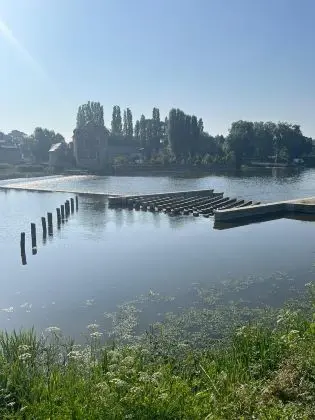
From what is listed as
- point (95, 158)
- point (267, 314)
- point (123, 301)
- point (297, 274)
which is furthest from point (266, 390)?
point (95, 158)

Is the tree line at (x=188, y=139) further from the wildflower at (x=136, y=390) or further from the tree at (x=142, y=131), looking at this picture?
the wildflower at (x=136, y=390)

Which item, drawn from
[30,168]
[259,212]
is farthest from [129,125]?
[259,212]

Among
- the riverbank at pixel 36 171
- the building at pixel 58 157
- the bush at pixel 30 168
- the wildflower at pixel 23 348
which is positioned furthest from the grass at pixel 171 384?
the building at pixel 58 157

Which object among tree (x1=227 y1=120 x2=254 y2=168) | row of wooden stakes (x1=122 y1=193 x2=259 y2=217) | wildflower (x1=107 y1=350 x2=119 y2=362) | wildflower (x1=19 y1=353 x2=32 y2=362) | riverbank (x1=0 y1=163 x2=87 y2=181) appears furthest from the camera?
→ tree (x1=227 y1=120 x2=254 y2=168)

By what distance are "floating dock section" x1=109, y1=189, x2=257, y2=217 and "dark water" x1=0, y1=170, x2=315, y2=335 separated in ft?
11.1

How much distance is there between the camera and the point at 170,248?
23062mm

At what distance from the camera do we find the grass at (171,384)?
568 centimetres

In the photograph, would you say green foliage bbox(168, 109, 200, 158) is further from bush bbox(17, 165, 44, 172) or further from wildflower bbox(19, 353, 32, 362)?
wildflower bbox(19, 353, 32, 362)

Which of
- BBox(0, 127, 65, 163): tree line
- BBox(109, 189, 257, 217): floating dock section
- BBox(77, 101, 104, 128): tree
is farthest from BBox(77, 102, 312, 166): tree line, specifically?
BBox(109, 189, 257, 217): floating dock section

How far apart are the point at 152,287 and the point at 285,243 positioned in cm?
1102

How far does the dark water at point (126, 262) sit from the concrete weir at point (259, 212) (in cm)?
120

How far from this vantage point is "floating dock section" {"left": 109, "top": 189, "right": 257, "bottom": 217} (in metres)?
36.8

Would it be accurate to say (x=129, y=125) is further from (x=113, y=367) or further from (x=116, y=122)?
(x=113, y=367)

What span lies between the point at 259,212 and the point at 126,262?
1763 centimetres
